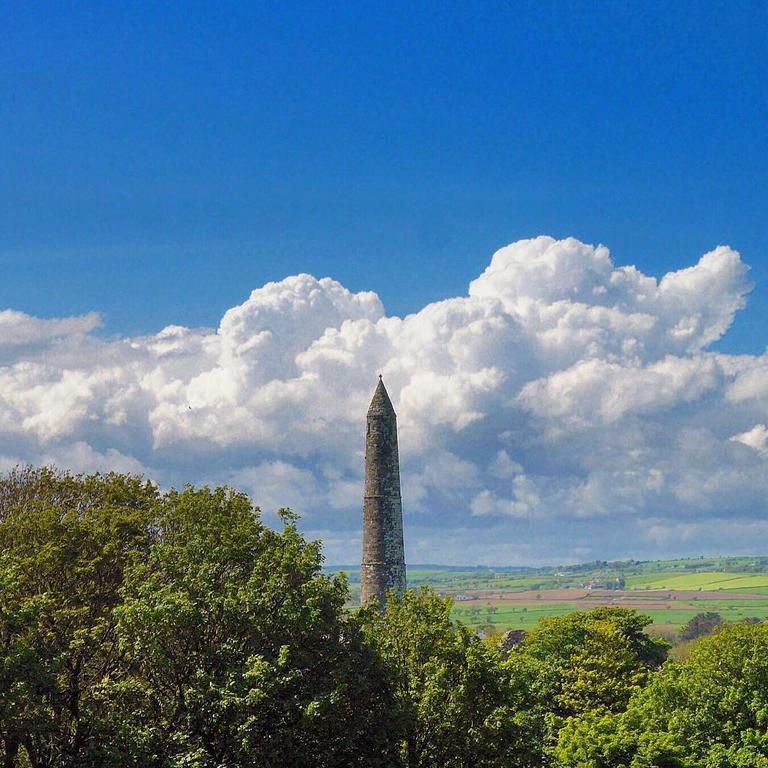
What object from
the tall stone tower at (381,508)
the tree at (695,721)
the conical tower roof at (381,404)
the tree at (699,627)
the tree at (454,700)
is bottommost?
the tree at (699,627)

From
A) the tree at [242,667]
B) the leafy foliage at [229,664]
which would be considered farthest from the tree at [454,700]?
the tree at [242,667]

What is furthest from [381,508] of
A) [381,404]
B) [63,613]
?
[63,613]

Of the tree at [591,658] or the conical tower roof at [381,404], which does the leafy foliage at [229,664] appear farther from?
the conical tower roof at [381,404]

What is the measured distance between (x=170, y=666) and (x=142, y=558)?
274 inches

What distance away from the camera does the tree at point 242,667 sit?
28984mm

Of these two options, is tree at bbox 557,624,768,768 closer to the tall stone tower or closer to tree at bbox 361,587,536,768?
tree at bbox 361,587,536,768

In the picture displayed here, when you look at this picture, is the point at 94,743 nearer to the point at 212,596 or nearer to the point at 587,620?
the point at 212,596

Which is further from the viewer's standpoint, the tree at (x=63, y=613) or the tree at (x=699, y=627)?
the tree at (x=699, y=627)

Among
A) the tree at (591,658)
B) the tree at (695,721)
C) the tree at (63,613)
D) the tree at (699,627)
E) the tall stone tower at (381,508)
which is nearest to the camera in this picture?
the tree at (63,613)

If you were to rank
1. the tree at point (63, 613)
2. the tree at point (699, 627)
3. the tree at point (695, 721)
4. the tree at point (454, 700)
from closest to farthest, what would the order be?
the tree at point (63, 613)
the tree at point (454, 700)
the tree at point (695, 721)
the tree at point (699, 627)

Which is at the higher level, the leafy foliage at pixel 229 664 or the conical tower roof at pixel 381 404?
the conical tower roof at pixel 381 404

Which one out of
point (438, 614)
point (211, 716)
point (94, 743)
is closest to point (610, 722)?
point (438, 614)

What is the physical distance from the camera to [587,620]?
69062 millimetres

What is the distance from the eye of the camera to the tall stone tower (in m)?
59.3
